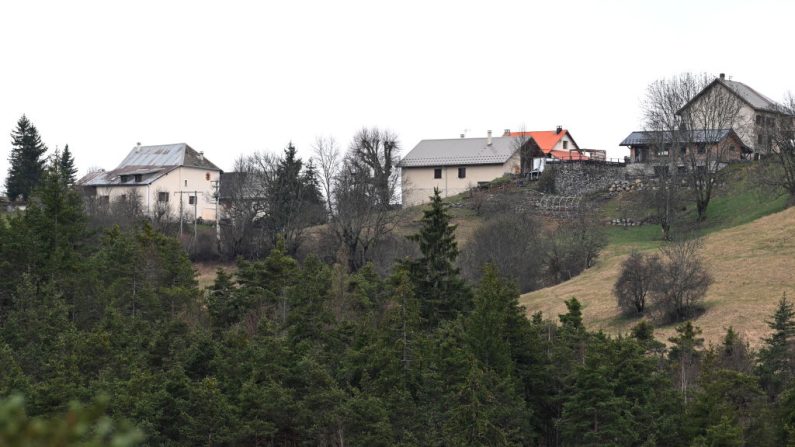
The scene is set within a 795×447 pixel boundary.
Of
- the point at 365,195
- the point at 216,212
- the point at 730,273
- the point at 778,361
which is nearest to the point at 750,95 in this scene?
the point at 365,195

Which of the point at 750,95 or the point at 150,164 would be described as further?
the point at 150,164

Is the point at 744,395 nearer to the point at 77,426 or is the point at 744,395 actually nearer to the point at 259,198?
the point at 77,426

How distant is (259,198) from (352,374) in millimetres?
49169

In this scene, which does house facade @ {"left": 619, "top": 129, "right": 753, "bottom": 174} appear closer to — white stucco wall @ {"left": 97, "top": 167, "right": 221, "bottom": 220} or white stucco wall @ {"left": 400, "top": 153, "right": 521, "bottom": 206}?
white stucco wall @ {"left": 400, "top": 153, "right": 521, "bottom": 206}

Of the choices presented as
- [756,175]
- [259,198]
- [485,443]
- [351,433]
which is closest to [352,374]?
[351,433]

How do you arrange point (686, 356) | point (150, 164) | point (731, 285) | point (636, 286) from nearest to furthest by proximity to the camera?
point (686, 356)
point (636, 286)
point (731, 285)
point (150, 164)

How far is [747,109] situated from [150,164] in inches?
1993

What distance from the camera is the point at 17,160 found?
89000 millimetres

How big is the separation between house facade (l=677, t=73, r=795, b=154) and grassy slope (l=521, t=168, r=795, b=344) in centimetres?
903

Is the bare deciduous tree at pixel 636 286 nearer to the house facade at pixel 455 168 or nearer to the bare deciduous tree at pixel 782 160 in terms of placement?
the bare deciduous tree at pixel 782 160

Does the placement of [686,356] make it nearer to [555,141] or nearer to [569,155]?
[569,155]

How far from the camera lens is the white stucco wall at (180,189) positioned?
291ft

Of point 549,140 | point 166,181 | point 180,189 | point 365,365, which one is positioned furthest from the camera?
point 549,140

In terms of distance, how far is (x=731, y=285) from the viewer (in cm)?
4619
